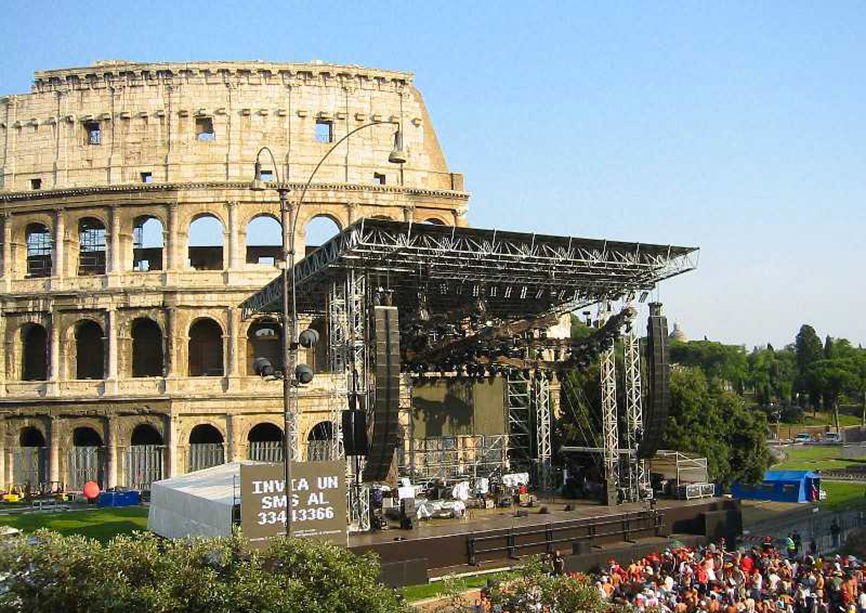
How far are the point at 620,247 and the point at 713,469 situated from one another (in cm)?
1652

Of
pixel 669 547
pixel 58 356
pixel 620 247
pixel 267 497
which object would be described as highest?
pixel 620 247

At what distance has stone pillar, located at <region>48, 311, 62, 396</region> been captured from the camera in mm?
46688

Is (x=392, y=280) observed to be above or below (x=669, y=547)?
above

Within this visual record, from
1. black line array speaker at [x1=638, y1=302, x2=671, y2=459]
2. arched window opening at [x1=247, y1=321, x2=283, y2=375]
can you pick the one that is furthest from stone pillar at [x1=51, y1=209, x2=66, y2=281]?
black line array speaker at [x1=638, y1=302, x2=671, y2=459]

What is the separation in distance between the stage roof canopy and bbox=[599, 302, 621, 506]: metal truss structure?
2434 millimetres

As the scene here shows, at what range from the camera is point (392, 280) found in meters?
33.8

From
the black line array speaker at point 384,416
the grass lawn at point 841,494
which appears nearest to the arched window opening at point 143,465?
the black line array speaker at point 384,416

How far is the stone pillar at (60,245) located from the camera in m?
47.5

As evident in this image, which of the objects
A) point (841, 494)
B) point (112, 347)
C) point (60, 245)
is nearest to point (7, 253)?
point (60, 245)

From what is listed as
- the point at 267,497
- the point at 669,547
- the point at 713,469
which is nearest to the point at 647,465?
the point at 669,547

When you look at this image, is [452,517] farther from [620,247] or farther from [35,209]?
[35,209]

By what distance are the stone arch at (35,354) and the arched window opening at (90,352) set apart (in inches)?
73.8

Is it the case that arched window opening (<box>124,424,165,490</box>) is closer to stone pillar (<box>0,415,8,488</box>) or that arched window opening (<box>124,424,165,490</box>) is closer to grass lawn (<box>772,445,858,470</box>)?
stone pillar (<box>0,415,8,488</box>)

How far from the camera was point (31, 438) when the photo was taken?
4853 cm
